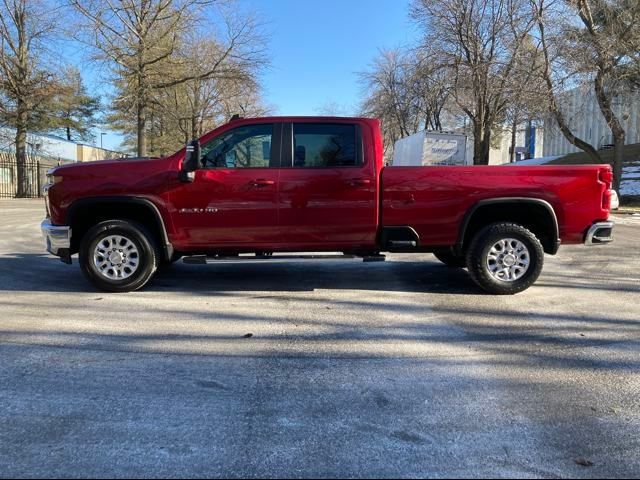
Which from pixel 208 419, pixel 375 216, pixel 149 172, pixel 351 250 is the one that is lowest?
pixel 208 419

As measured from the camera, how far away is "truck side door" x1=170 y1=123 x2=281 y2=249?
20.8 feet

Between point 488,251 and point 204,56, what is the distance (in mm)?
27910

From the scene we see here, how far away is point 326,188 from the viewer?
6402 mm

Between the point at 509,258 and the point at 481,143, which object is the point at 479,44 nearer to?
the point at 481,143

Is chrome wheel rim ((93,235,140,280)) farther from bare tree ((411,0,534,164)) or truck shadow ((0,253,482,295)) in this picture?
bare tree ((411,0,534,164))

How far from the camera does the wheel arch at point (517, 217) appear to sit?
20.9ft

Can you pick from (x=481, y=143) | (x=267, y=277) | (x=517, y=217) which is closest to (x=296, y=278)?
(x=267, y=277)

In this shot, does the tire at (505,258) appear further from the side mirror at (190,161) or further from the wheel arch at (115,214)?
the wheel arch at (115,214)

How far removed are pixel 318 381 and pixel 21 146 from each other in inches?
1277

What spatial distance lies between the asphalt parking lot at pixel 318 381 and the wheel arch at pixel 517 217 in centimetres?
69

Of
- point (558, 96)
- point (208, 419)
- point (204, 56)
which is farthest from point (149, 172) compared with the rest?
point (204, 56)

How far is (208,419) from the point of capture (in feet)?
10.9

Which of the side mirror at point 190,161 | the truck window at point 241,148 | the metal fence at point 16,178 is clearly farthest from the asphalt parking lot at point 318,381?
the metal fence at point 16,178

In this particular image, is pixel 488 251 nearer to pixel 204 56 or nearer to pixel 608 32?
pixel 608 32
